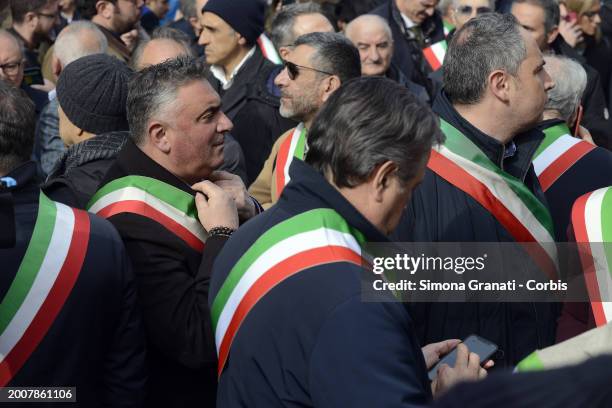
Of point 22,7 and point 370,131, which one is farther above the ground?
point 370,131

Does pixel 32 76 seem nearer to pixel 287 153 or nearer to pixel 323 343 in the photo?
pixel 287 153

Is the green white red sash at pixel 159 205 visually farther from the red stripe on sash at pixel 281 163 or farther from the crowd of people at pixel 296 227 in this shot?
the red stripe on sash at pixel 281 163

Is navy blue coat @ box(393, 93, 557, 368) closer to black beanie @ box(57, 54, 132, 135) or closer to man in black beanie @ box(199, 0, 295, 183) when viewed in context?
black beanie @ box(57, 54, 132, 135)

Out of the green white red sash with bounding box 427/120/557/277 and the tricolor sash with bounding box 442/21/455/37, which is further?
the tricolor sash with bounding box 442/21/455/37

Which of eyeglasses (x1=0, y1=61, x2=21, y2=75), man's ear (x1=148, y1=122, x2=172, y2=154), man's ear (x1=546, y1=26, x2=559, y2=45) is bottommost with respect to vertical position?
man's ear (x1=546, y1=26, x2=559, y2=45)

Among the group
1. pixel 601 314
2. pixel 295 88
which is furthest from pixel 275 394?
pixel 295 88

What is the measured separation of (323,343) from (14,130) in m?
1.27

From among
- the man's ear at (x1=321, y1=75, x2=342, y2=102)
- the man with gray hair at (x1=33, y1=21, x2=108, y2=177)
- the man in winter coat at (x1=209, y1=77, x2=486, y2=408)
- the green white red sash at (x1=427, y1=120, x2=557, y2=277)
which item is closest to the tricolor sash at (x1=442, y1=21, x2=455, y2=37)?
the man with gray hair at (x1=33, y1=21, x2=108, y2=177)

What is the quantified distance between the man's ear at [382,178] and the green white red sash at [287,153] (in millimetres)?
2243

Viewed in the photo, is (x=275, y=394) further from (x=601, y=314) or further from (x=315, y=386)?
(x=601, y=314)

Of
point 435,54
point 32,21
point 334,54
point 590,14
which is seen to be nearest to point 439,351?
point 334,54

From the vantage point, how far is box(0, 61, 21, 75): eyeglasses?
6238mm

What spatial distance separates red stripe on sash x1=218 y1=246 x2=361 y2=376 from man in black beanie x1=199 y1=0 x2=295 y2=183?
12.4ft

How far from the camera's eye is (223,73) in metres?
7.30
